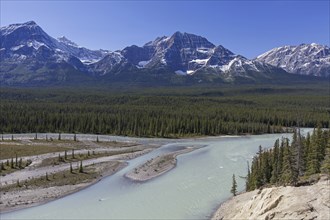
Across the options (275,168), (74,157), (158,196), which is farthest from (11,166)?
(275,168)

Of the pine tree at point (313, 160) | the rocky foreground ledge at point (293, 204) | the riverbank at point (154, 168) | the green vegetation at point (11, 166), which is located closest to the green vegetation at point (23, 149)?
the green vegetation at point (11, 166)

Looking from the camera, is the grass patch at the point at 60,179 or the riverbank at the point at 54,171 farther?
the grass patch at the point at 60,179

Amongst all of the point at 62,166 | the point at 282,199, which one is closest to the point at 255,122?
the point at 62,166

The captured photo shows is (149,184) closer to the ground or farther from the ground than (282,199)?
closer to the ground

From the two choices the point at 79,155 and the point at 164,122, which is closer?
the point at 79,155

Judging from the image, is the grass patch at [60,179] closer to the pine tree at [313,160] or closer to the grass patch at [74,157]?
the grass patch at [74,157]

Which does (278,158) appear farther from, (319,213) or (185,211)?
(319,213)

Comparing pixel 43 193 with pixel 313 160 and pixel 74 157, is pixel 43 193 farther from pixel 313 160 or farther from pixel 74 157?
pixel 313 160
